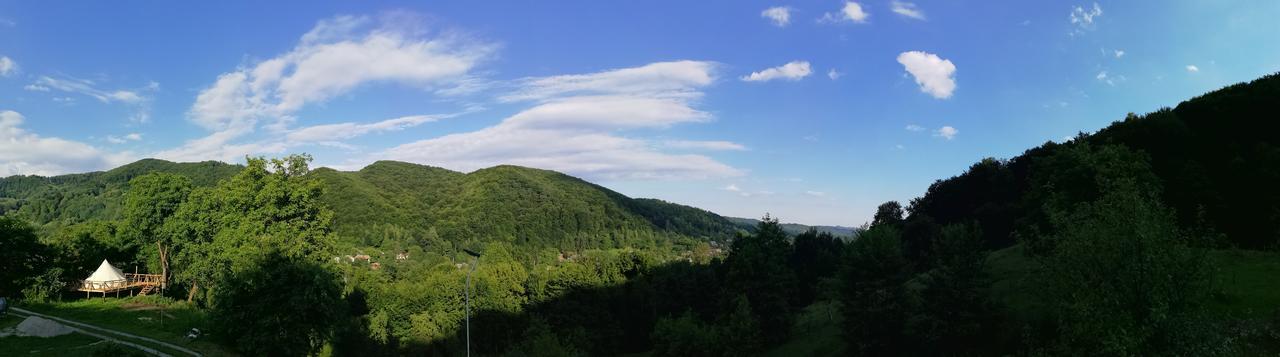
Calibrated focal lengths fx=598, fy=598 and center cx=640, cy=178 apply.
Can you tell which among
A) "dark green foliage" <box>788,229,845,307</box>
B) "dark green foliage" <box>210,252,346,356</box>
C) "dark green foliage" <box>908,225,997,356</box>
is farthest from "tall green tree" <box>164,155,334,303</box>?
"dark green foliage" <box>788,229,845,307</box>

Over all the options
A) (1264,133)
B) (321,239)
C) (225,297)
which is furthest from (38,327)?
(1264,133)

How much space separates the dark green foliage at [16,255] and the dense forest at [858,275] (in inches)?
7.3

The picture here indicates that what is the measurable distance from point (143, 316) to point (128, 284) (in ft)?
60.1

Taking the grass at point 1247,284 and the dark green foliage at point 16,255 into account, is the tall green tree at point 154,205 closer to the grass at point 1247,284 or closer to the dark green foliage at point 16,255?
the dark green foliage at point 16,255

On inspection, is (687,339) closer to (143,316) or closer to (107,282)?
(143,316)

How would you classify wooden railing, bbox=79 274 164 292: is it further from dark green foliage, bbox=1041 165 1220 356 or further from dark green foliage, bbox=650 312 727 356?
dark green foliage, bbox=1041 165 1220 356

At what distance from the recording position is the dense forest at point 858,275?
64.4 ft

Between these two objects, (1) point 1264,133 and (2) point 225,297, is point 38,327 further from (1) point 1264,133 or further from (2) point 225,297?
(1) point 1264,133

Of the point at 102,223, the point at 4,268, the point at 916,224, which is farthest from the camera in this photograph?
the point at 916,224

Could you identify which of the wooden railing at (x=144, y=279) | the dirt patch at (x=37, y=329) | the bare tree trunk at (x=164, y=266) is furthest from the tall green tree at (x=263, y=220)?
the wooden railing at (x=144, y=279)

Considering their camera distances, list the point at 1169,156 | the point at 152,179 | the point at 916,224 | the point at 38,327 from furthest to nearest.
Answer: the point at 916,224 → the point at 152,179 → the point at 1169,156 → the point at 38,327

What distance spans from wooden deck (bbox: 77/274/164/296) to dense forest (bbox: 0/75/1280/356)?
1.80m

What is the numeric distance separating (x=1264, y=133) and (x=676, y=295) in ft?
207

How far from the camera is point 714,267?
87.4 m
